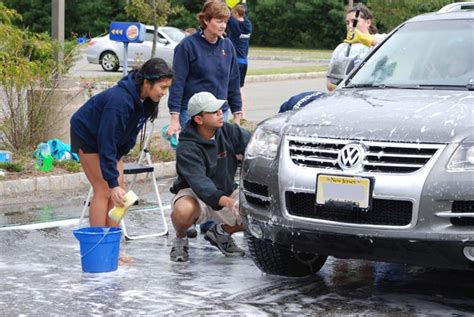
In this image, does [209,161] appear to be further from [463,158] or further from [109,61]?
[109,61]

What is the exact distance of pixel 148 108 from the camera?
286 inches

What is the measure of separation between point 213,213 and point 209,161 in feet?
1.29

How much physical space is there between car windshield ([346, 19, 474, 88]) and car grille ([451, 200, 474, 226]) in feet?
4.10

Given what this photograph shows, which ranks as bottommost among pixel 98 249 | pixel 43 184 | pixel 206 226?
pixel 43 184

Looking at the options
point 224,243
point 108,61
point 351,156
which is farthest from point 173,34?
point 351,156

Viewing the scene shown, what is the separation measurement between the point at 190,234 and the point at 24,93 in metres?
3.95

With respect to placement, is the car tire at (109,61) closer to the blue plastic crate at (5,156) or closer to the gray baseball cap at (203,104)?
the blue plastic crate at (5,156)

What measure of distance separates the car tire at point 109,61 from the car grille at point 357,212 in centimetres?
2437

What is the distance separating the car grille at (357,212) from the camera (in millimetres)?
5633

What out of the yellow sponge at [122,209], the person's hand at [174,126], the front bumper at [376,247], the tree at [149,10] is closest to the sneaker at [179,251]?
the yellow sponge at [122,209]

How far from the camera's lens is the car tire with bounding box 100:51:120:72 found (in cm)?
3023

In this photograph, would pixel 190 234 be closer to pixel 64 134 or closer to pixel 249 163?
pixel 249 163

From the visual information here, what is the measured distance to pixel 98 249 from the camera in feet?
22.3

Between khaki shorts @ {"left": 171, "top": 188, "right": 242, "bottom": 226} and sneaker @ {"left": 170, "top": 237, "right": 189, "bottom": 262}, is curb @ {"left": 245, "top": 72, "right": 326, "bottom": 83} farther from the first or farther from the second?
sneaker @ {"left": 170, "top": 237, "right": 189, "bottom": 262}
